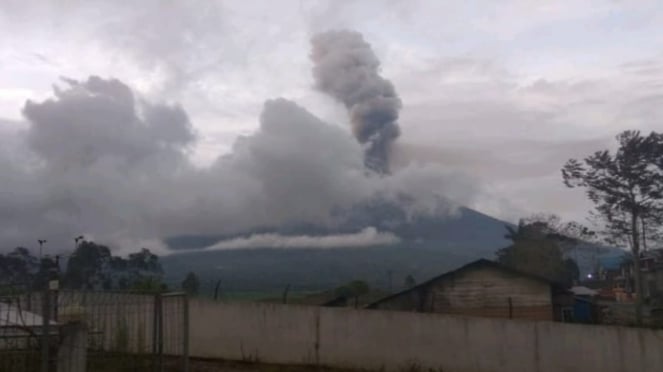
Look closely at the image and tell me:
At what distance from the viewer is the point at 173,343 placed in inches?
633

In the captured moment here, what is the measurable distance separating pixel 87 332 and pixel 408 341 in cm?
905

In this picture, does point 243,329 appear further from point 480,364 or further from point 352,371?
point 480,364

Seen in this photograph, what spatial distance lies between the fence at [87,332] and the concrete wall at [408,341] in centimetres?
449

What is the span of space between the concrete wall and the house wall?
10.5m

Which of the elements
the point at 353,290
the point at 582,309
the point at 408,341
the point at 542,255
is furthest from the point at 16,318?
the point at 542,255

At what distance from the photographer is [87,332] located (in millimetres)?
11688

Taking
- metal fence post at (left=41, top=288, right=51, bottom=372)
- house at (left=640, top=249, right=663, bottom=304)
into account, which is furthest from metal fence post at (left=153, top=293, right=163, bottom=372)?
house at (left=640, top=249, right=663, bottom=304)

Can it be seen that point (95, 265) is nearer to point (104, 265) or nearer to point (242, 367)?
point (104, 265)

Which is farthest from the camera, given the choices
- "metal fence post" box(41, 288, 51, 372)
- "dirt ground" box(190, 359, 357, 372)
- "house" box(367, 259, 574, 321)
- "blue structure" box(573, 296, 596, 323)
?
"blue structure" box(573, 296, 596, 323)

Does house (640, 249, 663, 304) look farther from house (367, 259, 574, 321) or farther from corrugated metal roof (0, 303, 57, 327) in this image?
corrugated metal roof (0, 303, 57, 327)

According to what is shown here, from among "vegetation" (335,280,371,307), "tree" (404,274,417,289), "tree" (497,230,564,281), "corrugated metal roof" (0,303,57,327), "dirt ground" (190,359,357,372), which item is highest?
"tree" (497,230,564,281)

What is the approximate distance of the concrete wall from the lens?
17906 millimetres

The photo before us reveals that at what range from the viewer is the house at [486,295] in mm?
30750

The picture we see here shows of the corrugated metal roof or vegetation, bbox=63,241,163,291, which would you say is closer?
the corrugated metal roof
